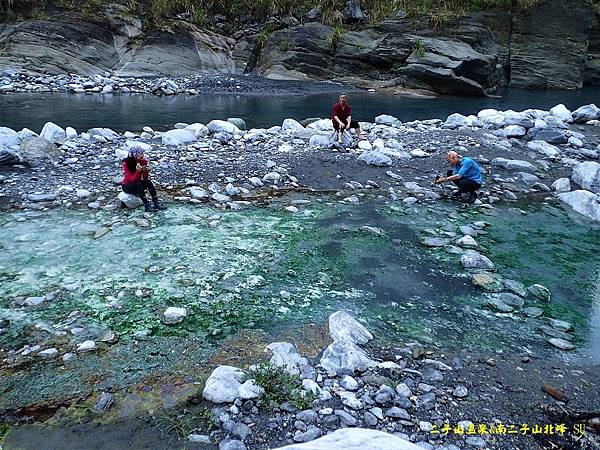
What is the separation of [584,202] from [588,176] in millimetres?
1505

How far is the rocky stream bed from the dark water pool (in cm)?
706

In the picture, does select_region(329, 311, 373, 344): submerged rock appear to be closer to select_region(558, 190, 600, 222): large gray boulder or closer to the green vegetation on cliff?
select_region(558, 190, 600, 222): large gray boulder

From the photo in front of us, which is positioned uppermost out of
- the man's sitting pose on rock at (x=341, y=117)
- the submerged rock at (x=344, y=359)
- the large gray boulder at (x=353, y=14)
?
the large gray boulder at (x=353, y=14)

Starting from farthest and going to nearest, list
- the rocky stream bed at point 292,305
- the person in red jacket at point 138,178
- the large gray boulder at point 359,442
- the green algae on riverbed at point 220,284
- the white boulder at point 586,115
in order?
the white boulder at point 586,115 → the person in red jacket at point 138,178 → the green algae on riverbed at point 220,284 → the rocky stream bed at point 292,305 → the large gray boulder at point 359,442

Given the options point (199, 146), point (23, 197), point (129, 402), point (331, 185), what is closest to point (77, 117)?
point (199, 146)

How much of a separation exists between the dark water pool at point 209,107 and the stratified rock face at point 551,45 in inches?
177

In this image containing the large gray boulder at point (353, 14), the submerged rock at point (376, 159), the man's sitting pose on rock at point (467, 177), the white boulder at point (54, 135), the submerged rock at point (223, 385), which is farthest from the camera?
the large gray boulder at point (353, 14)

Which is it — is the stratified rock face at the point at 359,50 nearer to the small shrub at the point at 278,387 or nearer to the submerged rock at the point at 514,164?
the submerged rock at the point at 514,164

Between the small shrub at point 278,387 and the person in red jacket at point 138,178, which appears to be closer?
the small shrub at point 278,387

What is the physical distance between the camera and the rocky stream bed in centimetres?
384

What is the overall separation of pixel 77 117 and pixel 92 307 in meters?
14.1

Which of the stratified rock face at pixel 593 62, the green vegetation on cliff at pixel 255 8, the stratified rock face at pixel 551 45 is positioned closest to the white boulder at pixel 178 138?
the green vegetation on cliff at pixel 255 8

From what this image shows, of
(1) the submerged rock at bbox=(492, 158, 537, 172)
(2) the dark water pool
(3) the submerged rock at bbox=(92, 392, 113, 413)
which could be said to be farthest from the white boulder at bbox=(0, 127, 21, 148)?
(1) the submerged rock at bbox=(492, 158, 537, 172)

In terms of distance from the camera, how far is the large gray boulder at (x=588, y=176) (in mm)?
10086
